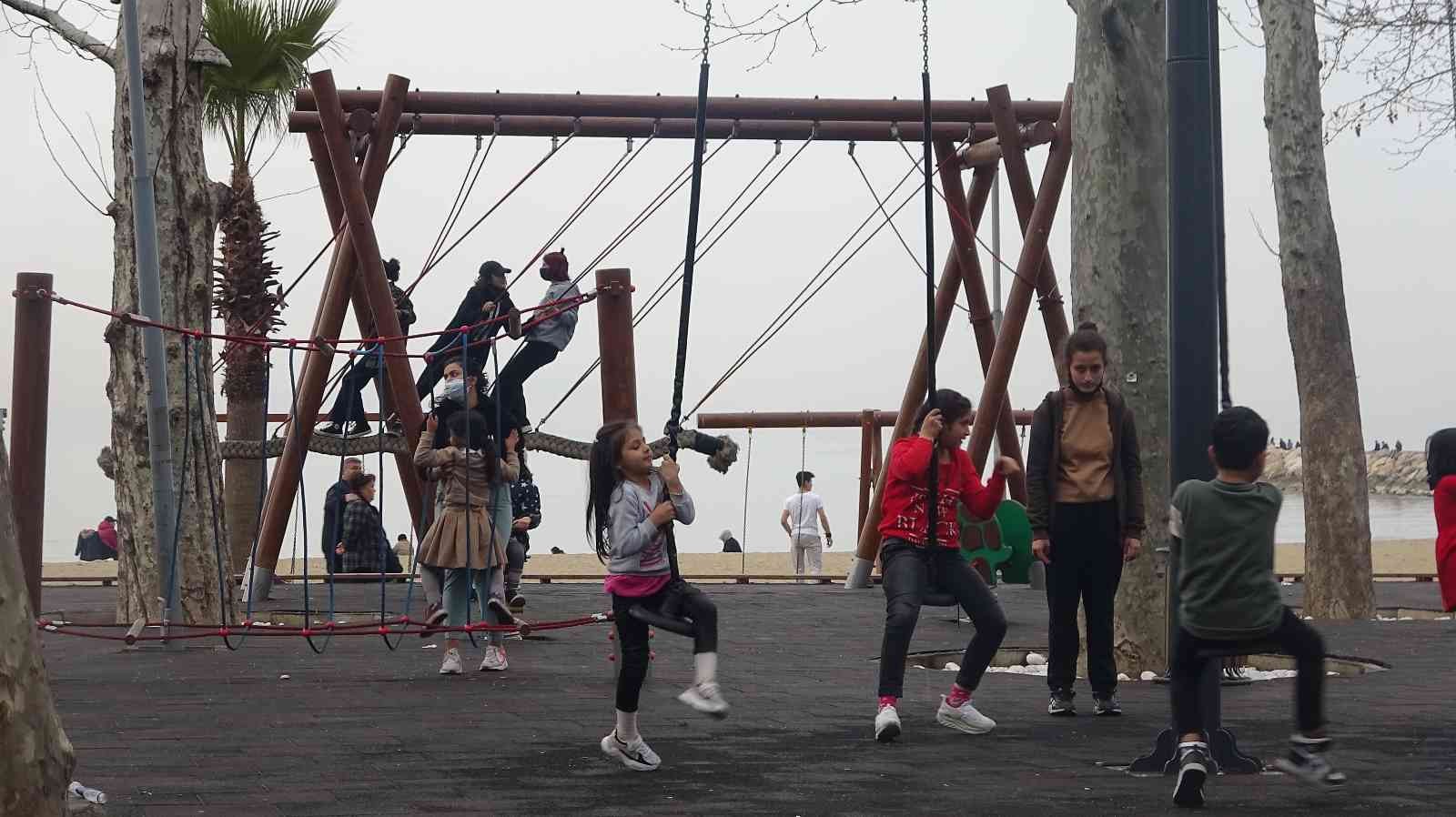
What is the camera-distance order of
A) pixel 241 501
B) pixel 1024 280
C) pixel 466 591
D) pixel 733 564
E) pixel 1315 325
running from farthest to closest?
pixel 733 564 → pixel 241 501 → pixel 1024 280 → pixel 1315 325 → pixel 466 591

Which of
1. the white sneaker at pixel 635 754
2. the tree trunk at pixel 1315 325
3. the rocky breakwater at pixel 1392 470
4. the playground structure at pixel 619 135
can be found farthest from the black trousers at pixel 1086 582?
the rocky breakwater at pixel 1392 470

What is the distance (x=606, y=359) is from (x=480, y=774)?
4.07 meters

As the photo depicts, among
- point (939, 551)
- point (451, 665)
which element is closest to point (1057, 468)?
point (939, 551)

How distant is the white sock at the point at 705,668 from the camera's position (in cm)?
714

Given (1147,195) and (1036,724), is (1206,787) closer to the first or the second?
(1036,724)

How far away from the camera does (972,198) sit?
1833 cm

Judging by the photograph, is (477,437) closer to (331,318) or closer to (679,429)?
(679,429)

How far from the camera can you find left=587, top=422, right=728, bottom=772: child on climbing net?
712 cm

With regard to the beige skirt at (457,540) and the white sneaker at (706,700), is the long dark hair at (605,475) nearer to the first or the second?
the white sneaker at (706,700)

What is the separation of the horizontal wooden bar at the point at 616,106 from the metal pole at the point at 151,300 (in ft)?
11.7

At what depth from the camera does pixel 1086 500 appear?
8.53m

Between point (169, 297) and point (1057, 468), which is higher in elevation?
point (169, 297)

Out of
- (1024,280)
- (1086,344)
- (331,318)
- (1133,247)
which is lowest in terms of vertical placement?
(1086,344)

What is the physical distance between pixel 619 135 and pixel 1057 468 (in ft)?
Answer: 29.6
